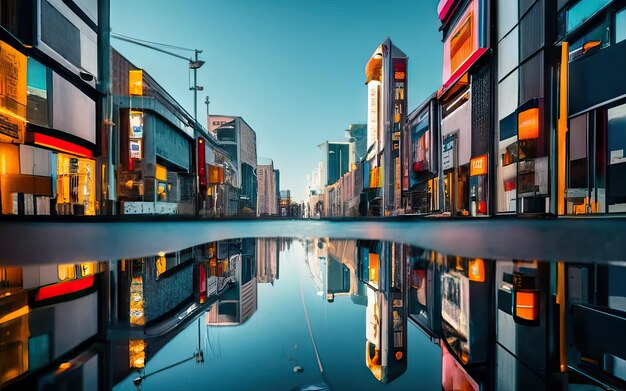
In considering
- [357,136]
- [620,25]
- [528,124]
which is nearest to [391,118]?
[528,124]

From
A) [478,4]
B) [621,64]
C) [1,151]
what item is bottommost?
[1,151]

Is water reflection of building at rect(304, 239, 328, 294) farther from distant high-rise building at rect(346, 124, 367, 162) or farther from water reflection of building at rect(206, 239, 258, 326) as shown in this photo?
distant high-rise building at rect(346, 124, 367, 162)

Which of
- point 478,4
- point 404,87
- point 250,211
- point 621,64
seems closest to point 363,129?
point 250,211

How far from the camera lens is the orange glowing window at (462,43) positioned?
9.21m

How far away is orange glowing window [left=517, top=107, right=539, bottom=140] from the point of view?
6.76 metres

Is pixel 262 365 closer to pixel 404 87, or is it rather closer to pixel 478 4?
pixel 478 4

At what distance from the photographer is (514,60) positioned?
7621 millimetres

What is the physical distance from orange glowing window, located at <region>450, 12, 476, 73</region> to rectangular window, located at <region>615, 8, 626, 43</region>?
3881mm

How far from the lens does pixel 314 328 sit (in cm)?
88

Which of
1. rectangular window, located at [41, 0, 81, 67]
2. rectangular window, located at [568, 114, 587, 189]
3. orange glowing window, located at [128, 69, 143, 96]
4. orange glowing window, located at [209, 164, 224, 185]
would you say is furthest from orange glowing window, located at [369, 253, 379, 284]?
orange glowing window, located at [209, 164, 224, 185]

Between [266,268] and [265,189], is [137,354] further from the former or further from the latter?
[265,189]

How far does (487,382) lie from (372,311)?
48 centimetres

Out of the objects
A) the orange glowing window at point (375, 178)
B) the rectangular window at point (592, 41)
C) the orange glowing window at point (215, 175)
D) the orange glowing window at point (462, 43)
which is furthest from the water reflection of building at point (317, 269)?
the orange glowing window at point (215, 175)

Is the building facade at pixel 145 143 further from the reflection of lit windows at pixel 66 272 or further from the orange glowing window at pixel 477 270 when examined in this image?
the orange glowing window at pixel 477 270
